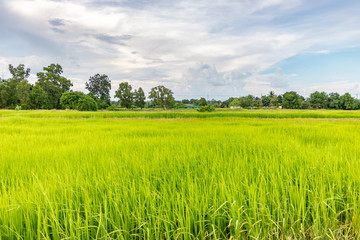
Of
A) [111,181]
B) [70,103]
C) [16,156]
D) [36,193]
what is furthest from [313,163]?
[70,103]

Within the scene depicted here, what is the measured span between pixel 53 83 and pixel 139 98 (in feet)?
75.9

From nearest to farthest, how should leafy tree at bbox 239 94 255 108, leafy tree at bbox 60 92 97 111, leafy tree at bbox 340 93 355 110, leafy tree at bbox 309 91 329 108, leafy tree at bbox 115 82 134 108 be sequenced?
leafy tree at bbox 60 92 97 111
leafy tree at bbox 115 82 134 108
leafy tree at bbox 340 93 355 110
leafy tree at bbox 309 91 329 108
leafy tree at bbox 239 94 255 108

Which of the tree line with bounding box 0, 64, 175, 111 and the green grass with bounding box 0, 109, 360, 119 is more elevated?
the tree line with bounding box 0, 64, 175, 111

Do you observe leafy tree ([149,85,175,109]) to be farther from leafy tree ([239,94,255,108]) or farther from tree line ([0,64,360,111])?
leafy tree ([239,94,255,108])

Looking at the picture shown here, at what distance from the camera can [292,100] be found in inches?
2948

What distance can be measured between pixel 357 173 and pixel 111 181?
2990 mm

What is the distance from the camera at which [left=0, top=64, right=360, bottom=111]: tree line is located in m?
39.8

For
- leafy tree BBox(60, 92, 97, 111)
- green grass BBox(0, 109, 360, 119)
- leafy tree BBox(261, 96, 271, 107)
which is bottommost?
green grass BBox(0, 109, 360, 119)

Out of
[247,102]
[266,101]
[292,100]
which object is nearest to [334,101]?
[292,100]

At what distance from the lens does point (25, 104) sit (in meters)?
40.2

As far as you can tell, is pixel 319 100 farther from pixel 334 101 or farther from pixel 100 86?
pixel 100 86

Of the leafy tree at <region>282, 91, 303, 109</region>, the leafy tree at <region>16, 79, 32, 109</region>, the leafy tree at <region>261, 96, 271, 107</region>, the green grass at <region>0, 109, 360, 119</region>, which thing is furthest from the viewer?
the leafy tree at <region>261, 96, 271, 107</region>

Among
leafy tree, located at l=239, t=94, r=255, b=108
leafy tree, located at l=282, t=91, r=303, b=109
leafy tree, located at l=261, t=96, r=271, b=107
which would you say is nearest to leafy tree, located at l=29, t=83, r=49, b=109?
leafy tree, located at l=239, t=94, r=255, b=108

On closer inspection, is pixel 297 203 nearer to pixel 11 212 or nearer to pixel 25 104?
pixel 11 212
